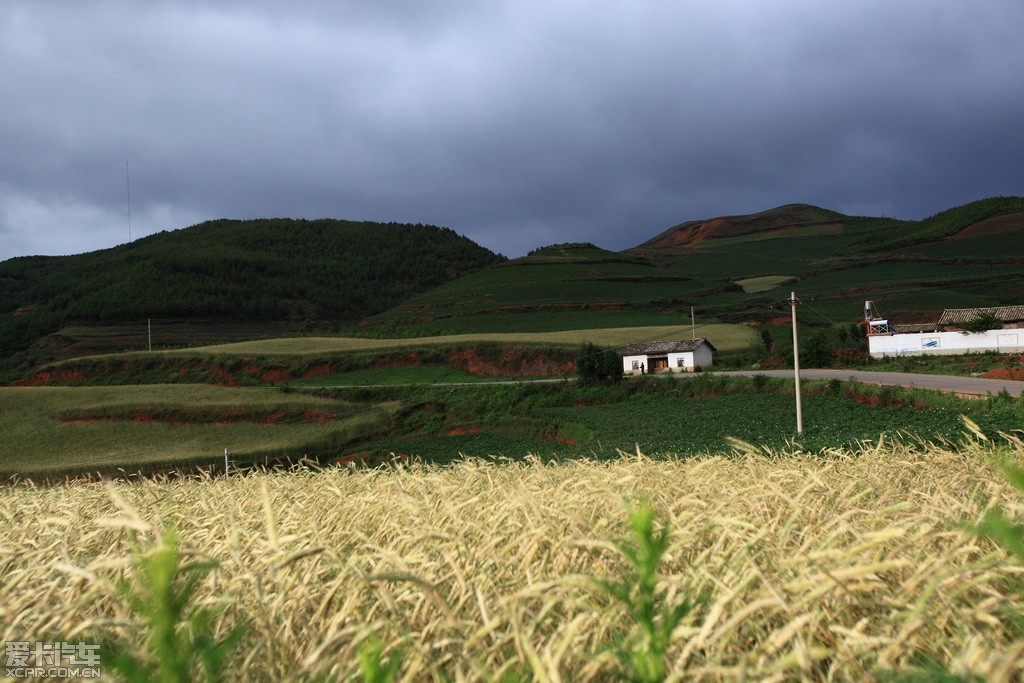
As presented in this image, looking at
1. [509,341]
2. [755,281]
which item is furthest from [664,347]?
[755,281]

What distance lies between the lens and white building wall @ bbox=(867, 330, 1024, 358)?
4881 centimetres

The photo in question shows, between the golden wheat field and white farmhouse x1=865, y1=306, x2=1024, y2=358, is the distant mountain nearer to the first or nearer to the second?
white farmhouse x1=865, y1=306, x2=1024, y2=358

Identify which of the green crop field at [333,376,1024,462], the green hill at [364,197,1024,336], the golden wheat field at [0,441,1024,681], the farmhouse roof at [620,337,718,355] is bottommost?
the green crop field at [333,376,1024,462]

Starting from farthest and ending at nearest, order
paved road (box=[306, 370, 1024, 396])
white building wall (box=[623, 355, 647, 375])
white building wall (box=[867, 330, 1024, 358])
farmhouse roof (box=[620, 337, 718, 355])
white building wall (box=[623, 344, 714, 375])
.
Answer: white building wall (box=[623, 355, 647, 375]) → farmhouse roof (box=[620, 337, 718, 355]) → white building wall (box=[623, 344, 714, 375]) → white building wall (box=[867, 330, 1024, 358]) → paved road (box=[306, 370, 1024, 396])

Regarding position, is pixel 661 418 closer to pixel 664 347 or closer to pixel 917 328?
pixel 664 347

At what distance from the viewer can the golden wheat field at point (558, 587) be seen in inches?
78.1

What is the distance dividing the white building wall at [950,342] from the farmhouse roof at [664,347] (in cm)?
1197

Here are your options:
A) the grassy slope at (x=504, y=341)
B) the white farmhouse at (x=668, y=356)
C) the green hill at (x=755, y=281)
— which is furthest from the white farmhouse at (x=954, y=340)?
the green hill at (x=755, y=281)

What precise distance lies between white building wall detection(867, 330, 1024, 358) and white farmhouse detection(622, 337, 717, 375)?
11.4 m

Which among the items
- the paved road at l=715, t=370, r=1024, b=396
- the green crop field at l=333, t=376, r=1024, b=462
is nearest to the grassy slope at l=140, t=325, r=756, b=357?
the green crop field at l=333, t=376, r=1024, b=462

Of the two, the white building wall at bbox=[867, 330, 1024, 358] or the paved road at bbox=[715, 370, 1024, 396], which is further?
the white building wall at bbox=[867, 330, 1024, 358]

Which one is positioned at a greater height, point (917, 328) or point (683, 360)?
point (917, 328)

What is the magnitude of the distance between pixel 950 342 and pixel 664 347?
1900cm

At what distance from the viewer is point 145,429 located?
35.9 metres
